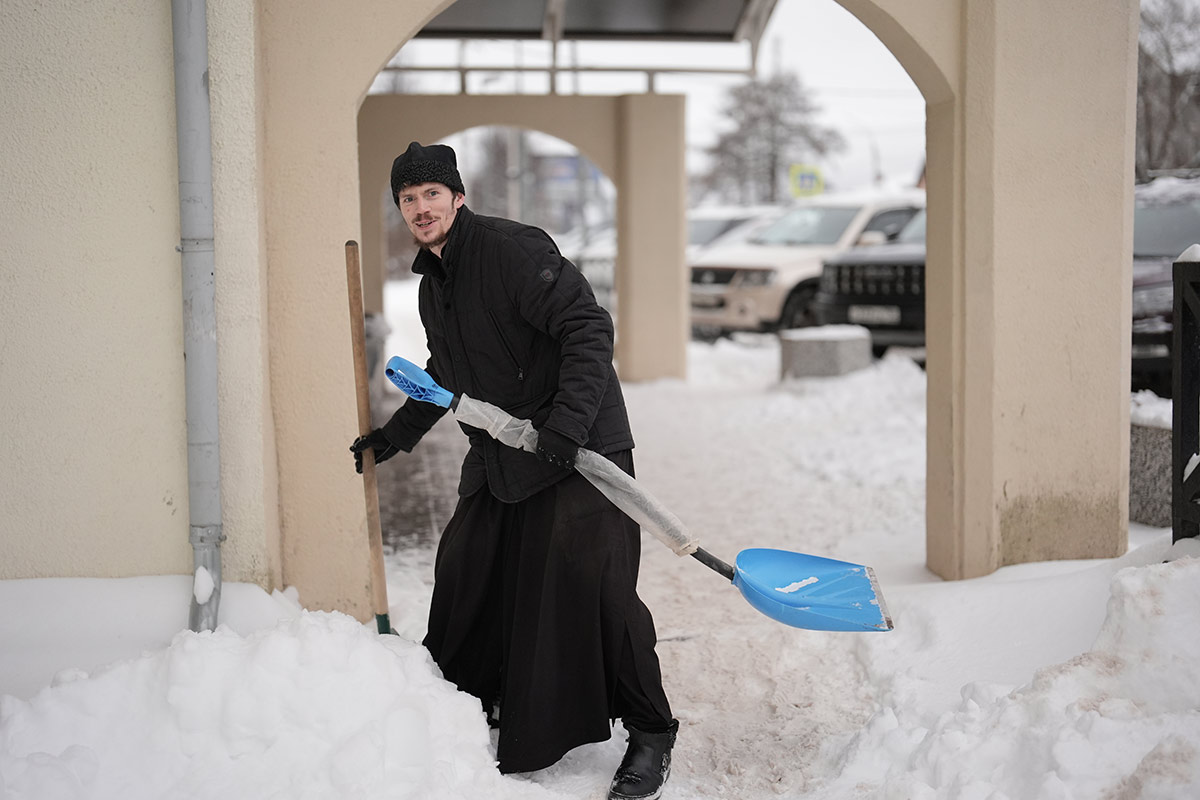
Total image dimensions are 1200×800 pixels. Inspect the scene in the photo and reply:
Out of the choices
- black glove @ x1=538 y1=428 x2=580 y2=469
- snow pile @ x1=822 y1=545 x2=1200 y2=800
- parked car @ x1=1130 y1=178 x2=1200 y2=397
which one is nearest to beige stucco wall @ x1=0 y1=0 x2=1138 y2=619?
black glove @ x1=538 y1=428 x2=580 y2=469

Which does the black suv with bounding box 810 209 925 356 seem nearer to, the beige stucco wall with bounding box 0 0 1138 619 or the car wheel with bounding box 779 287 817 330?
the car wheel with bounding box 779 287 817 330

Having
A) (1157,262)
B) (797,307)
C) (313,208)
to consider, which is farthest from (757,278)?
(313,208)

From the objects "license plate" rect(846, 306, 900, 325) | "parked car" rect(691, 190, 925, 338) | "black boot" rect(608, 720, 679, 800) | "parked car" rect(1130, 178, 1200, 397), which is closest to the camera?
"black boot" rect(608, 720, 679, 800)

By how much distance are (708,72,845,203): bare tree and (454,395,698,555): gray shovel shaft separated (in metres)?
38.0

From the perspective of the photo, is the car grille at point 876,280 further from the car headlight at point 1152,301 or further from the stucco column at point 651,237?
the car headlight at point 1152,301

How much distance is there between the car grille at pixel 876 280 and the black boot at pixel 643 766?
848cm

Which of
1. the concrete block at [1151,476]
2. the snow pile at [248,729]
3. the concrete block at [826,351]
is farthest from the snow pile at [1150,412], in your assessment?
the concrete block at [826,351]

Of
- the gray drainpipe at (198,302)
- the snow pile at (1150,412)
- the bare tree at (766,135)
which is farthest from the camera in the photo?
the bare tree at (766,135)

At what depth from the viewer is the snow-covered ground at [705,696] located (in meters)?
2.81

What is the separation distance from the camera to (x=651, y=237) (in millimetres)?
11422

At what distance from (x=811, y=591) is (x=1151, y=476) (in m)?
3.07

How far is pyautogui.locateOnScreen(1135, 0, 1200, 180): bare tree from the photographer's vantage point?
51.2ft

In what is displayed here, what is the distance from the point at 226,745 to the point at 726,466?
17.4 ft

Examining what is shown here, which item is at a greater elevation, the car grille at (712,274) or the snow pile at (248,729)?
the car grille at (712,274)
